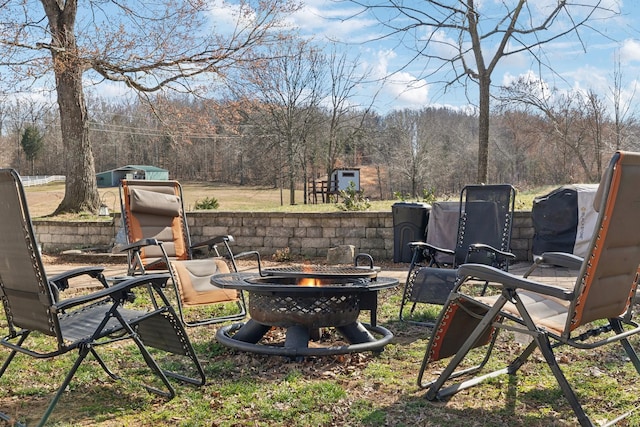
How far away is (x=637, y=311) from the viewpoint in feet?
15.4

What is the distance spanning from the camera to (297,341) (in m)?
3.37

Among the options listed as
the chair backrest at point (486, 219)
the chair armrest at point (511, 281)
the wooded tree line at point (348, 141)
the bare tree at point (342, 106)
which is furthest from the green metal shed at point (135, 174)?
the chair armrest at point (511, 281)

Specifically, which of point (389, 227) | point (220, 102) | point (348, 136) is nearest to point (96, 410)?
point (389, 227)

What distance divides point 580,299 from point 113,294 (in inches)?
73.8

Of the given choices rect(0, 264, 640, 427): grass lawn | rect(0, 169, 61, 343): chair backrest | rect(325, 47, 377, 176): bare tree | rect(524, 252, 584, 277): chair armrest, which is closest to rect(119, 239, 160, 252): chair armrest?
rect(0, 264, 640, 427): grass lawn

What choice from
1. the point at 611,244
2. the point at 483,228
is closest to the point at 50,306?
the point at 611,244

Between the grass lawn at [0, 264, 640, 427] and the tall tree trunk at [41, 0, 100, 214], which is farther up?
the tall tree trunk at [41, 0, 100, 214]

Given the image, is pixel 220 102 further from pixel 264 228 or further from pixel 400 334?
pixel 400 334

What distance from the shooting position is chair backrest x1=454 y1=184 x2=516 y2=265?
5160 millimetres

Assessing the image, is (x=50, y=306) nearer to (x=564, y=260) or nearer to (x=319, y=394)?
(x=319, y=394)

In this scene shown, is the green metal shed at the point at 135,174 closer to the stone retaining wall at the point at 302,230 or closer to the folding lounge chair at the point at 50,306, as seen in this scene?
the stone retaining wall at the point at 302,230

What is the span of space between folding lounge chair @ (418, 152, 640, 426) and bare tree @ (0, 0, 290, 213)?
32.4 ft

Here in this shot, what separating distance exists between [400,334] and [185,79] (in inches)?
376

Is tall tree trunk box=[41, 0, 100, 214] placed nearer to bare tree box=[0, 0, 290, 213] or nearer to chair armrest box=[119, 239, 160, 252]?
bare tree box=[0, 0, 290, 213]
